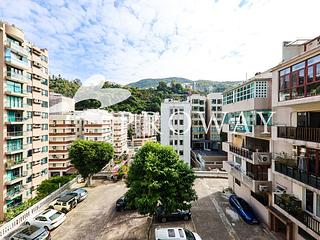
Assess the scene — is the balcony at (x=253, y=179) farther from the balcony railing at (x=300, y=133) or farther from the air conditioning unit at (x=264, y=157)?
the balcony railing at (x=300, y=133)

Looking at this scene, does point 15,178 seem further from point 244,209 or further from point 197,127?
point 197,127

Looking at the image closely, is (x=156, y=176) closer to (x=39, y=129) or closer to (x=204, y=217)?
(x=204, y=217)

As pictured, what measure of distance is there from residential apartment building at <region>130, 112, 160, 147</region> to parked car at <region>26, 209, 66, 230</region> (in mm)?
46335

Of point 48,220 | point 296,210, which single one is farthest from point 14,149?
point 296,210

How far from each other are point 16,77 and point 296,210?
24075 millimetres

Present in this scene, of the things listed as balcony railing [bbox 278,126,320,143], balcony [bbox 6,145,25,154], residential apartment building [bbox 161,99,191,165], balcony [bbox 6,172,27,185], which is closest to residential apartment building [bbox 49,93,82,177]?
balcony [bbox 6,172,27,185]

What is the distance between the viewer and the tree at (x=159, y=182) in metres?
11.7

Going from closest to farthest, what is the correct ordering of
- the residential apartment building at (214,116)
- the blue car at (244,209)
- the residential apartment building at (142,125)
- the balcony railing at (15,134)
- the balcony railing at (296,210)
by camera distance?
the balcony railing at (296,210) → the blue car at (244,209) → the balcony railing at (15,134) → the residential apartment building at (214,116) → the residential apartment building at (142,125)

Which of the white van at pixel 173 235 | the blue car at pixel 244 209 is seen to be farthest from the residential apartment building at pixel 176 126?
the white van at pixel 173 235

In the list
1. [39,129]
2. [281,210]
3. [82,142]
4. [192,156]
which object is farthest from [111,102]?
[281,210]

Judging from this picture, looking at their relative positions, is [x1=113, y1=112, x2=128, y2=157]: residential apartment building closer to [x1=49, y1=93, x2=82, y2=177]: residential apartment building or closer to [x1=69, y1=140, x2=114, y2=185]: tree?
[x1=49, y1=93, x2=82, y2=177]: residential apartment building

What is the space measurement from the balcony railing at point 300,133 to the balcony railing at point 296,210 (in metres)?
3.10

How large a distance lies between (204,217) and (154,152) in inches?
238

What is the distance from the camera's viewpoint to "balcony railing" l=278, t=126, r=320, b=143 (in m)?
8.13
